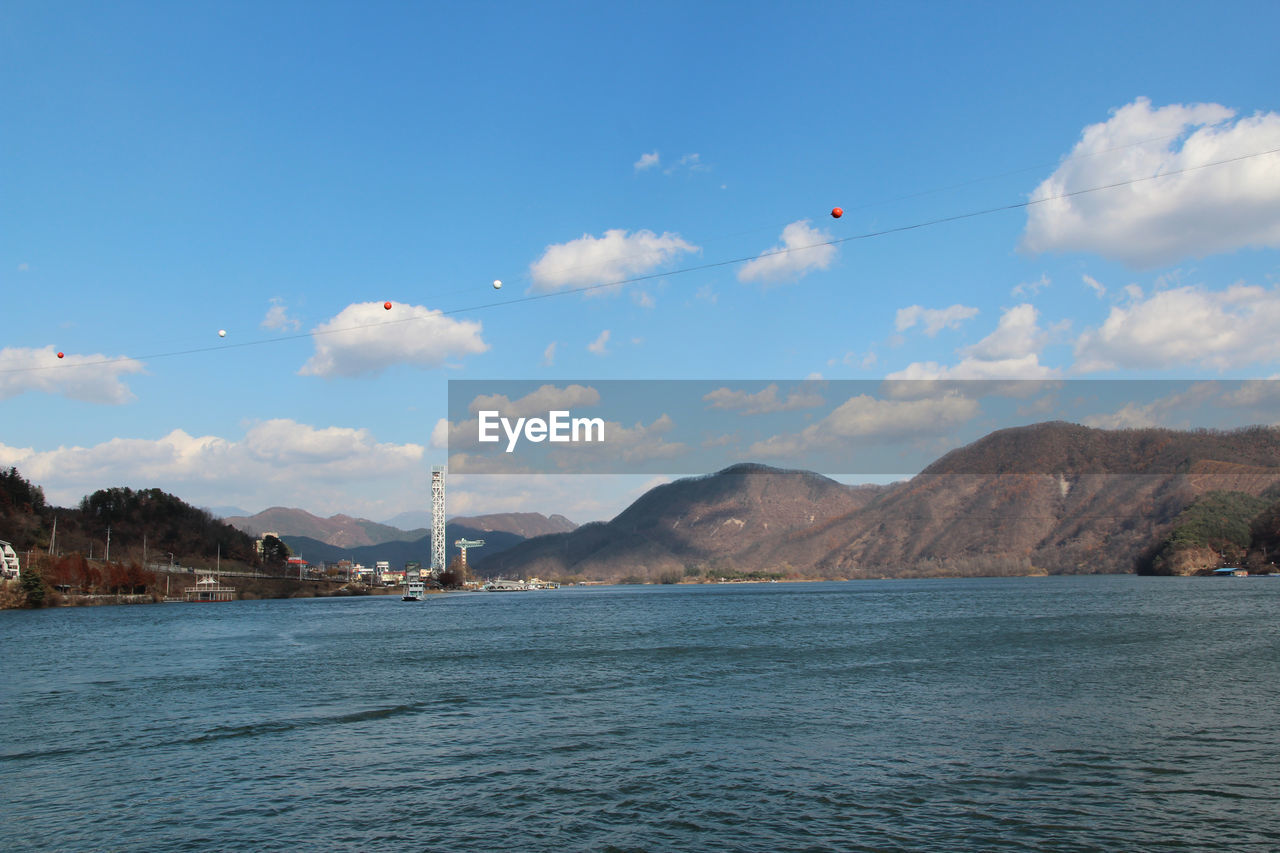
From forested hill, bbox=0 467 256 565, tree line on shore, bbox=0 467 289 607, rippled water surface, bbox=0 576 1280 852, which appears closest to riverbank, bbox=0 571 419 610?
tree line on shore, bbox=0 467 289 607

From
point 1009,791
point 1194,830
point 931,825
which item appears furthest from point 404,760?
point 1194,830

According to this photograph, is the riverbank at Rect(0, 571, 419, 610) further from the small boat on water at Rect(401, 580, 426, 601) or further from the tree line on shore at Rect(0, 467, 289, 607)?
the small boat on water at Rect(401, 580, 426, 601)

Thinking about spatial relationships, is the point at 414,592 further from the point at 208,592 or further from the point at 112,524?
the point at 112,524

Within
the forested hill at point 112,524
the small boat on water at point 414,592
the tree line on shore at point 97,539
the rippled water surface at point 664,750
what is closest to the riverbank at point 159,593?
the tree line on shore at point 97,539

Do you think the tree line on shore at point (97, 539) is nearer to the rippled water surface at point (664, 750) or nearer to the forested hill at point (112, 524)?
the forested hill at point (112, 524)

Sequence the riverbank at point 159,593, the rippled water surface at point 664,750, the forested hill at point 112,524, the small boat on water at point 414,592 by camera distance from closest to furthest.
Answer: the rippled water surface at point 664,750 < the riverbank at point 159,593 < the forested hill at point 112,524 < the small boat on water at point 414,592

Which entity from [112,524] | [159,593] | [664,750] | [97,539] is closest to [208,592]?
[159,593]

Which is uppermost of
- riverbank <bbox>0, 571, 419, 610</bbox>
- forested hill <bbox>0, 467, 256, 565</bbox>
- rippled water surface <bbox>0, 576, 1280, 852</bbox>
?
forested hill <bbox>0, 467, 256, 565</bbox>

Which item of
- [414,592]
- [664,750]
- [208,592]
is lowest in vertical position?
[414,592]
